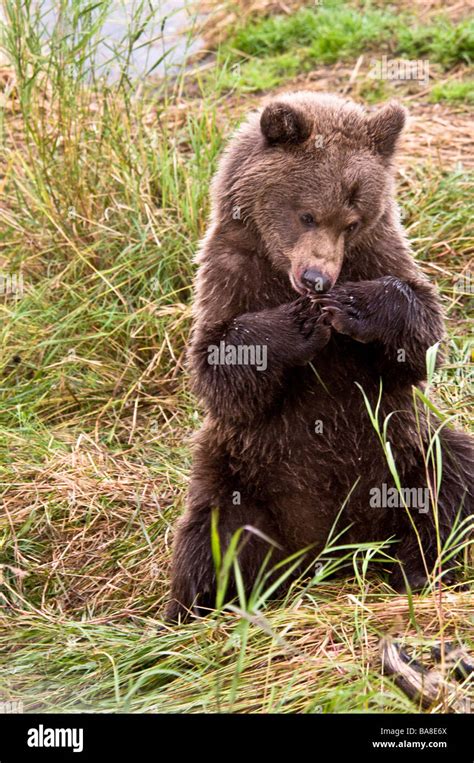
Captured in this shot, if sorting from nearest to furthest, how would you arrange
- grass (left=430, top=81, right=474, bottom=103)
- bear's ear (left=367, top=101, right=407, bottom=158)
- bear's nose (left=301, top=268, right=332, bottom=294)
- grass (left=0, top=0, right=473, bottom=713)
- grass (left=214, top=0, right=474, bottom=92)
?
bear's nose (left=301, top=268, right=332, bottom=294) < grass (left=0, top=0, right=473, bottom=713) < bear's ear (left=367, top=101, right=407, bottom=158) < grass (left=430, top=81, right=474, bottom=103) < grass (left=214, top=0, right=474, bottom=92)

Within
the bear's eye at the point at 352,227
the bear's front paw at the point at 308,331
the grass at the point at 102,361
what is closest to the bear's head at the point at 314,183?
the bear's eye at the point at 352,227

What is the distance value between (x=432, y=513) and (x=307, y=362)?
2.88ft

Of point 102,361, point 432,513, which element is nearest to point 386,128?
point 432,513

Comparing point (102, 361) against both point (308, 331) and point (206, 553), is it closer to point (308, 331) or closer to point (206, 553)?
point (206, 553)

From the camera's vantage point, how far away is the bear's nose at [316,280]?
4918 mm

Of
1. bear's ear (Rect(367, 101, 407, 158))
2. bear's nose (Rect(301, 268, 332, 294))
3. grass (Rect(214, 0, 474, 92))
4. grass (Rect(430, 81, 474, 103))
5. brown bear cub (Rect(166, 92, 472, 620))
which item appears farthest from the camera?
grass (Rect(214, 0, 474, 92))

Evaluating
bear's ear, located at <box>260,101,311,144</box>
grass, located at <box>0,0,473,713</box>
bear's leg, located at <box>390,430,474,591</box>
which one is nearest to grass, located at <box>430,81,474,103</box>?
grass, located at <box>0,0,473,713</box>

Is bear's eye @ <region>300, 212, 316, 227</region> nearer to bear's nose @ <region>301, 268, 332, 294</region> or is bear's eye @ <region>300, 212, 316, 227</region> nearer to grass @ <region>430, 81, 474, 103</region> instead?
bear's nose @ <region>301, 268, 332, 294</region>

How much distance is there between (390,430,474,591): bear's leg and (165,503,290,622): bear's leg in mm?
552

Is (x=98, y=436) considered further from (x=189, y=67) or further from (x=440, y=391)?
(x=189, y=67)

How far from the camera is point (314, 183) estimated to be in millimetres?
5105

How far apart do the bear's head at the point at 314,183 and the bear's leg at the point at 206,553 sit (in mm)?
1097

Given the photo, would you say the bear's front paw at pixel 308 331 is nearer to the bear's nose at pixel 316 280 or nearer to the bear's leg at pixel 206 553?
the bear's nose at pixel 316 280

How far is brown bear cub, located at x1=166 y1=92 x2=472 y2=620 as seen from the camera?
5152 millimetres
